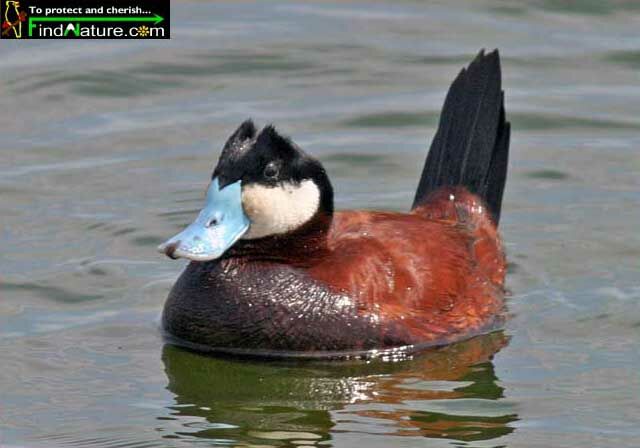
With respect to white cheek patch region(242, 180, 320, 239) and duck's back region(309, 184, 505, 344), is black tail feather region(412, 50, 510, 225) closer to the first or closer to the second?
duck's back region(309, 184, 505, 344)

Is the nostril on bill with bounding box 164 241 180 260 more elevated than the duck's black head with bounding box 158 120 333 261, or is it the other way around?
the duck's black head with bounding box 158 120 333 261

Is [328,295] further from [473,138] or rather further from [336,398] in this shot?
[473,138]

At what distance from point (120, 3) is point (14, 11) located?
2.81ft

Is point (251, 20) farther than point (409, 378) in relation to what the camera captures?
Yes

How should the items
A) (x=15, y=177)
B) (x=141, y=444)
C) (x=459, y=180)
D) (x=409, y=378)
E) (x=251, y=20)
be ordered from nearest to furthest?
(x=141, y=444) → (x=409, y=378) → (x=459, y=180) → (x=15, y=177) → (x=251, y=20)

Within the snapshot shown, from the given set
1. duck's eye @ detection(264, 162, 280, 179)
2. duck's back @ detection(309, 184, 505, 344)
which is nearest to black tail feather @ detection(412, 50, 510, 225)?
duck's back @ detection(309, 184, 505, 344)

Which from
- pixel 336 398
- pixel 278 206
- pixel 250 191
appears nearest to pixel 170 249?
pixel 250 191

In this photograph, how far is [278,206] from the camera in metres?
8.57

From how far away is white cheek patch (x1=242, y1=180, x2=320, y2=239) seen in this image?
335 inches

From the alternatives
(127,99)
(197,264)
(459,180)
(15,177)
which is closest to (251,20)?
(127,99)

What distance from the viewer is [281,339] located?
859 cm

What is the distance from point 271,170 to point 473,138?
1.80 meters

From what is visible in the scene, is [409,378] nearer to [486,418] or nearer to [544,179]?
[486,418]

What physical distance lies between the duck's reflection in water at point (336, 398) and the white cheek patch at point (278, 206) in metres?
0.65
